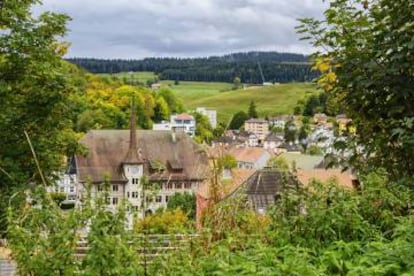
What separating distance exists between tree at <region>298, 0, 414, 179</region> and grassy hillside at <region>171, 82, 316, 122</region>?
357 feet

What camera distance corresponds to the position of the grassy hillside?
119 m

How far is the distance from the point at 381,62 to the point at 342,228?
169cm

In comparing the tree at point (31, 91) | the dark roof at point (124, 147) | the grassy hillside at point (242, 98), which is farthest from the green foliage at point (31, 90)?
the grassy hillside at point (242, 98)

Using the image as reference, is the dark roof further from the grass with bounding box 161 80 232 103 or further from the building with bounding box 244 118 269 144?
the grass with bounding box 161 80 232 103

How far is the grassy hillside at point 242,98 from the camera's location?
119 m

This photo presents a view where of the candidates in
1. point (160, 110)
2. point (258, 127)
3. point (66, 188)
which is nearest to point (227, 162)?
point (66, 188)

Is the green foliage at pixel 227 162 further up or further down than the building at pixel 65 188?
further up

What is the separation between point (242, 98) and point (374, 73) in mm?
121345

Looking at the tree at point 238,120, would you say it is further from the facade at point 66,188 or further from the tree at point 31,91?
the tree at point 31,91

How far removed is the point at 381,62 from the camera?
5039 mm

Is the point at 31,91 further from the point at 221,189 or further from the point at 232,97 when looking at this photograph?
the point at 232,97

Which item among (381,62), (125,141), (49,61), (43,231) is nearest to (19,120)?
(49,61)

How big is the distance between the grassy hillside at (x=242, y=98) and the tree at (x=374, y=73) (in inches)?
4280

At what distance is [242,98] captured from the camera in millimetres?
126000
